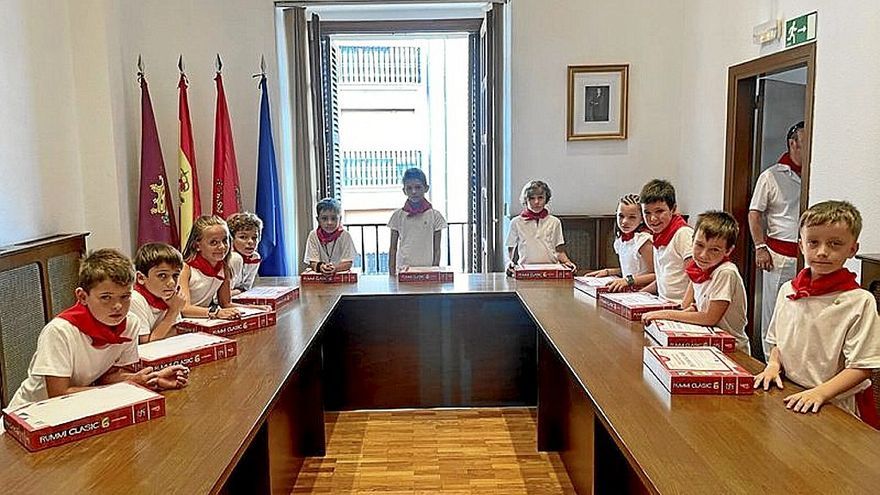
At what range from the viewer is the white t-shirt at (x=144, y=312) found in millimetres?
2362

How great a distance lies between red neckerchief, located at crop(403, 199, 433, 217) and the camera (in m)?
4.24

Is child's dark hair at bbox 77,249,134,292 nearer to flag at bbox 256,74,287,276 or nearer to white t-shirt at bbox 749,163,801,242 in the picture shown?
flag at bbox 256,74,287,276

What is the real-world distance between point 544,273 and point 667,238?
89 centimetres

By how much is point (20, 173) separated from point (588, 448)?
3.21 m

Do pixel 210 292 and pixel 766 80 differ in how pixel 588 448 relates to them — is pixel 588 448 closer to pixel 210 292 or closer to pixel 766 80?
pixel 210 292

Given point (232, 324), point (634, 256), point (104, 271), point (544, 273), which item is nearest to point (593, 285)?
point (634, 256)

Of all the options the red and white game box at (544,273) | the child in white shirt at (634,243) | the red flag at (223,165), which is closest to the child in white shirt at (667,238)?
the child in white shirt at (634,243)

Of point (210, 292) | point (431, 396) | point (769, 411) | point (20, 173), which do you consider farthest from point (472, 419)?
point (20, 173)

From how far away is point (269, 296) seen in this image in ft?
10.2

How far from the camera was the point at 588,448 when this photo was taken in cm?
252

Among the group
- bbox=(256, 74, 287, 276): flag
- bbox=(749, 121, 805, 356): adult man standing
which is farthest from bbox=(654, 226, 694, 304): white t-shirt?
bbox=(256, 74, 287, 276): flag

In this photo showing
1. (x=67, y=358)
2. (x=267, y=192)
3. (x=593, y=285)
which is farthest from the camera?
(x=267, y=192)

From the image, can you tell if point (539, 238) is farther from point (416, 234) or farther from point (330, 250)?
point (330, 250)

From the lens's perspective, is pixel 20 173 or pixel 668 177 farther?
pixel 668 177
